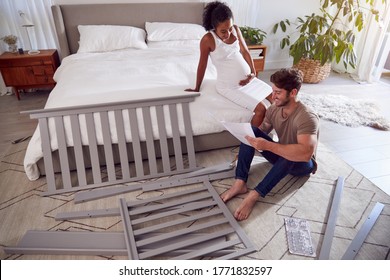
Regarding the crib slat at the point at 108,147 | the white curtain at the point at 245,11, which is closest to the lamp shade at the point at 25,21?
the crib slat at the point at 108,147

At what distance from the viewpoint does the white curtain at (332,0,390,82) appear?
11.9 feet

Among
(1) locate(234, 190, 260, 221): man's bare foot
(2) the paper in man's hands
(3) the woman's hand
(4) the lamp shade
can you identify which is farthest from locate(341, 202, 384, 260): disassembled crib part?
(4) the lamp shade

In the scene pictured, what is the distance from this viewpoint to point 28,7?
3254 millimetres

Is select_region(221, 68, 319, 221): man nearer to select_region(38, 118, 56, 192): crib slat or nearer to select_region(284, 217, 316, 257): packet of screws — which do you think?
select_region(284, 217, 316, 257): packet of screws

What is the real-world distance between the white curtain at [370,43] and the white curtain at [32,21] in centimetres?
422

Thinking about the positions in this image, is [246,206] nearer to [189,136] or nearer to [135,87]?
[189,136]

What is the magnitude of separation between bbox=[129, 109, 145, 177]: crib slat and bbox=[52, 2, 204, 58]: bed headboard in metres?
1.96

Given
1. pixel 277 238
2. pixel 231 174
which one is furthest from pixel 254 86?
pixel 277 238

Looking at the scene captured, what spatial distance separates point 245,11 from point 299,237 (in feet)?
11.3

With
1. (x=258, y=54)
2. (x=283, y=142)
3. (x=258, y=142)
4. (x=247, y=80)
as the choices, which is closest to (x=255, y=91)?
(x=247, y=80)

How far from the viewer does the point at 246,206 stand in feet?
5.57

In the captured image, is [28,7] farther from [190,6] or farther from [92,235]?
[92,235]

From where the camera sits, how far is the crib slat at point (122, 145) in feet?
6.37

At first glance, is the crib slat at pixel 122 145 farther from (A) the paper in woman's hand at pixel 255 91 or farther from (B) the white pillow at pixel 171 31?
(B) the white pillow at pixel 171 31
